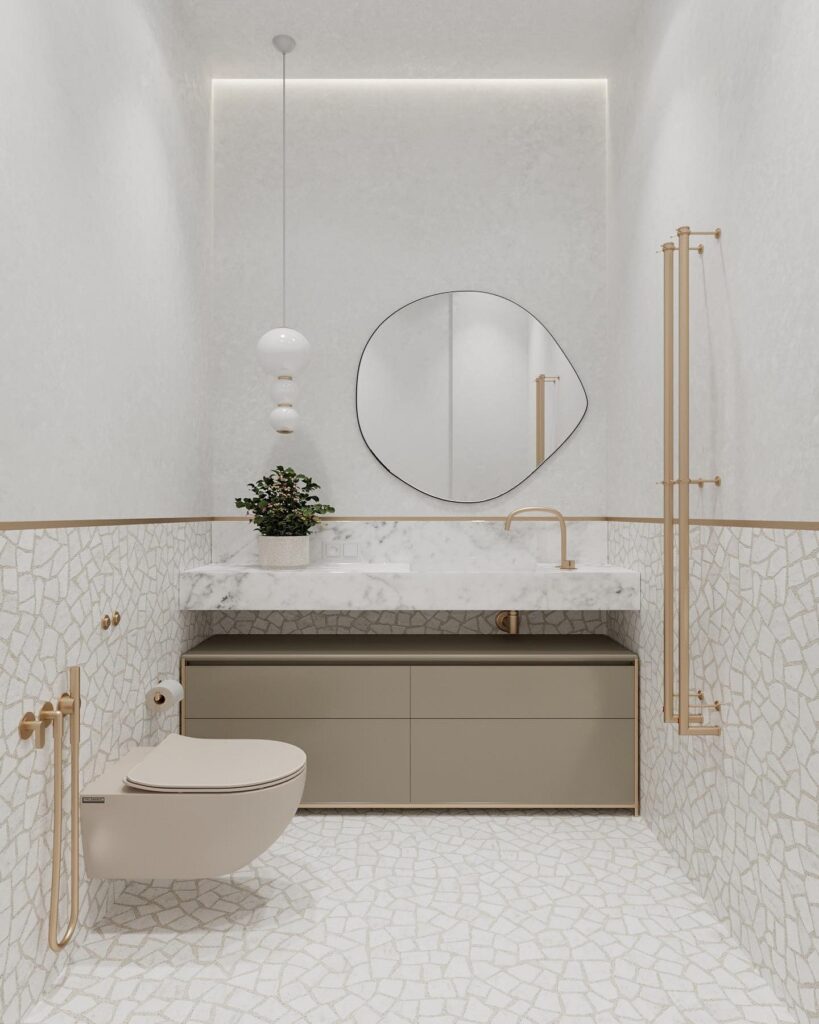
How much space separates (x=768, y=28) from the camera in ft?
5.48

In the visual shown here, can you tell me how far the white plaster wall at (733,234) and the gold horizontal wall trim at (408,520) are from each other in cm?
2

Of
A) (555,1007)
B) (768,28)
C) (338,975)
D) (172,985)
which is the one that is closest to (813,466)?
(768,28)

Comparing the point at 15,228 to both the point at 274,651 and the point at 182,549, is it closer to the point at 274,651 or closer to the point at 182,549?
the point at 182,549

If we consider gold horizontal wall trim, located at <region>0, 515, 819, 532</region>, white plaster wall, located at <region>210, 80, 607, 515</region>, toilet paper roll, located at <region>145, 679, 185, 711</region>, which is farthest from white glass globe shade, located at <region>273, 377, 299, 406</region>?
toilet paper roll, located at <region>145, 679, 185, 711</region>

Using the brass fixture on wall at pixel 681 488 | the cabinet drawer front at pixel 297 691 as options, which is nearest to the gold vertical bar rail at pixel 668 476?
the brass fixture on wall at pixel 681 488

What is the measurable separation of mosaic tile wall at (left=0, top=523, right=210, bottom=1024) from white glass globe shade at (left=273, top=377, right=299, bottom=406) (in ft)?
2.42

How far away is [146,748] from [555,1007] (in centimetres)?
127

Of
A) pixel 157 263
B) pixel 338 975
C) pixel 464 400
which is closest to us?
pixel 338 975

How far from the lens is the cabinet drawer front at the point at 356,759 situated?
103 inches

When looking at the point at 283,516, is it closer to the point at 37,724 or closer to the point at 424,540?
the point at 424,540

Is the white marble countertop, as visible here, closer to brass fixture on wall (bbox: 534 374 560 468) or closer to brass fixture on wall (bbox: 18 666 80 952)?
brass fixture on wall (bbox: 534 374 560 468)

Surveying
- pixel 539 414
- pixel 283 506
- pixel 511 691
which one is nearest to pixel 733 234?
pixel 539 414

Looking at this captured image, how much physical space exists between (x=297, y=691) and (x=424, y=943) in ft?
3.23

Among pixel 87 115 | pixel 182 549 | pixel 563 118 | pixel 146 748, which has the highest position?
pixel 563 118
